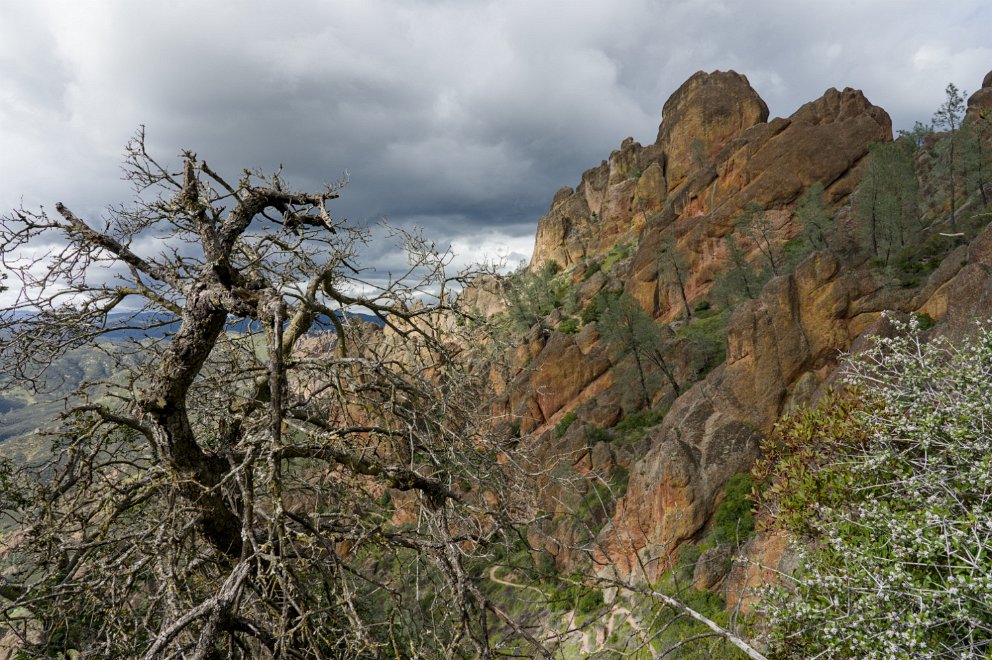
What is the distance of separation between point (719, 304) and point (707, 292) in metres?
6.81

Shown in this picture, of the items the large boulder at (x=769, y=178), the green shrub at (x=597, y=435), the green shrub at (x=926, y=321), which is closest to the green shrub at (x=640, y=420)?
the green shrub at (x=597, y=435)

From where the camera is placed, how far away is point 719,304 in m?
48.4

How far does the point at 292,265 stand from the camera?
4.78 metres

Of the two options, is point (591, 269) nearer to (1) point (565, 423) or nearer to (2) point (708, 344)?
(2) point (708, 344)

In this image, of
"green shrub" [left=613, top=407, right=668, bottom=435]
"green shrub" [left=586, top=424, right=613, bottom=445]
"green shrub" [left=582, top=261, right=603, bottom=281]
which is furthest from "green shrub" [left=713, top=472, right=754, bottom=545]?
"green shrub" [left=582, top=261, right=603, bottom=281]

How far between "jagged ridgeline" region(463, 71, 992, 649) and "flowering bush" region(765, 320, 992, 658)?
0.82 m

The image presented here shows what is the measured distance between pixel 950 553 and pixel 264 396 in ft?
23.5

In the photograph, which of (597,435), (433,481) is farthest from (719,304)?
(433,481)

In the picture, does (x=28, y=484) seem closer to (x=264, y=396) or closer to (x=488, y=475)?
(x=264, y=396)

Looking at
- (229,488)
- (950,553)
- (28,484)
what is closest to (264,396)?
(229,488)

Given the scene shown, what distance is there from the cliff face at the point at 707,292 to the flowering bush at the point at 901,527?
169 centimetres

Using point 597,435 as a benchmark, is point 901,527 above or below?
above

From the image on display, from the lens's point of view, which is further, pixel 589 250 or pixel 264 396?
pixel 589 250

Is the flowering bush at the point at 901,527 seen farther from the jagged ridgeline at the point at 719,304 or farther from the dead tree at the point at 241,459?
the dead tree at the point at 241,459
